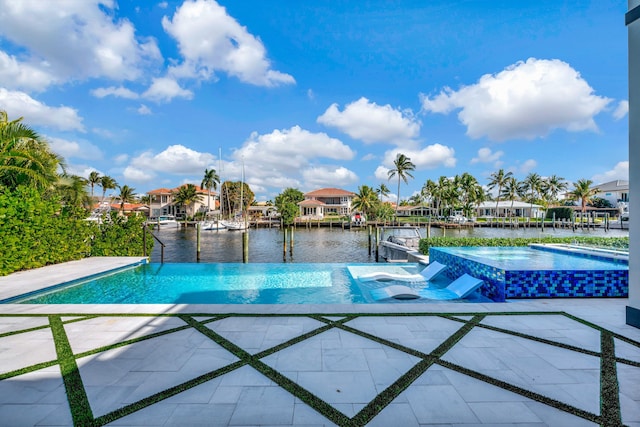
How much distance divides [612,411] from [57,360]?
236 inches

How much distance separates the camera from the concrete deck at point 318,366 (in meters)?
2.77

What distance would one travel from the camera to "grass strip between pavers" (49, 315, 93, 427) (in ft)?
8.83

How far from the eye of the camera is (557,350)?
13.4ft

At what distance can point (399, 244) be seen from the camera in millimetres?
18016

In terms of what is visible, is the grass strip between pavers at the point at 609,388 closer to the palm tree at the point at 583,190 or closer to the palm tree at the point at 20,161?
the palm tree at the point at 20,161

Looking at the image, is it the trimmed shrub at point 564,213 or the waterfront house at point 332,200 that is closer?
the trimmed shrub at point 564,213

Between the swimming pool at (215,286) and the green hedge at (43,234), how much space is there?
7.15ft

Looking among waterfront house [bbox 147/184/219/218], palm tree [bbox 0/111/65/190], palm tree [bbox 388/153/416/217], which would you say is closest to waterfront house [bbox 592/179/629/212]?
palm tree [bbox 388/153/416/217]

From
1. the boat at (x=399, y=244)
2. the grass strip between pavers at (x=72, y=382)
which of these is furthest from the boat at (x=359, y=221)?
the grass strip between pavers at (x=72, y=382)

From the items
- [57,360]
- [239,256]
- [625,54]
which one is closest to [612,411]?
[625,54]

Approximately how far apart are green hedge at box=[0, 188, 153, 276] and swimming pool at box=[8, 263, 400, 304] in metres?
2.18

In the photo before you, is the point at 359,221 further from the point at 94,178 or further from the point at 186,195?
the point at 94,178

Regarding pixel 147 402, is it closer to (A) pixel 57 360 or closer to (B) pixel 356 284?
(A) pixel 57 360

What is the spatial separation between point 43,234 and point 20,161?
2683 mm
